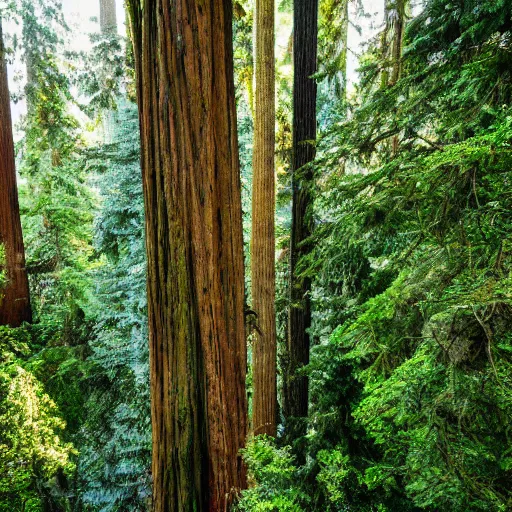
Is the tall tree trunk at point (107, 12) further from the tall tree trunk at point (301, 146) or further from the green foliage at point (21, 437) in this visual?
the green foliage at point (21, 437)

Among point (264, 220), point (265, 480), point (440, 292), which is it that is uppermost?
point (264, 220)

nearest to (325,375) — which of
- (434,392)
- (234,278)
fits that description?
(234,278)

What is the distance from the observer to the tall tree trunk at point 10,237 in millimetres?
7859

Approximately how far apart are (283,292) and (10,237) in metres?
5.53

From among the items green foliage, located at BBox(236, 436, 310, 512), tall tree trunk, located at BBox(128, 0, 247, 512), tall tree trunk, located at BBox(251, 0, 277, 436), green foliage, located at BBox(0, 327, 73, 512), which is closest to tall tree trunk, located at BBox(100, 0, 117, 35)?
tall tree trunk, located at BBox(251, 0, 277, 436)

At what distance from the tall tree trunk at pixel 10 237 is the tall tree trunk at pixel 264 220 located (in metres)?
5.13

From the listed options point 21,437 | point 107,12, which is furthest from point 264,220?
point 107,12

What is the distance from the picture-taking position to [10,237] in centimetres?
788

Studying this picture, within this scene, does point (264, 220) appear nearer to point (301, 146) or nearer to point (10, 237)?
point (301, 146)

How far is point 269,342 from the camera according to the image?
6.20 m

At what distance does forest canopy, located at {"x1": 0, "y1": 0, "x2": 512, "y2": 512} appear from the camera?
160 cm

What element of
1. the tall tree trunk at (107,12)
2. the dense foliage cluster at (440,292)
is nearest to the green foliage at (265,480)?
the dense foliage cluster at (440,292)

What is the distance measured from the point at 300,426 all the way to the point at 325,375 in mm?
1847

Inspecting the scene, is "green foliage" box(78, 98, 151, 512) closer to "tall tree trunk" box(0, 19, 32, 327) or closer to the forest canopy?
the forest canopy
